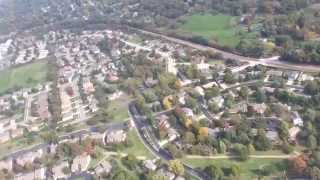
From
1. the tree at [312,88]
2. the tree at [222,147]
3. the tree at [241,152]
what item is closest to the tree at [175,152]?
the tree at [222,147]

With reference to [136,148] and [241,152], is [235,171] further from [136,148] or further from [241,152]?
[136,148]

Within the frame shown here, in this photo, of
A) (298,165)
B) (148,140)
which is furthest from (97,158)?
(298,165)

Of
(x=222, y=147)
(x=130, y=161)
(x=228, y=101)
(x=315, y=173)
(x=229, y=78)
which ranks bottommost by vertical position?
(x=130, y=161)

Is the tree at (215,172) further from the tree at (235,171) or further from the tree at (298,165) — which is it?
the tree at (298,165)

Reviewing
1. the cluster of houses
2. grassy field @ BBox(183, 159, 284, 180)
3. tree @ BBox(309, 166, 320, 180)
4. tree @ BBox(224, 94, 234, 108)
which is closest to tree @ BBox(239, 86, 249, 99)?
tree @ BBox(224, 94, 234, 108)

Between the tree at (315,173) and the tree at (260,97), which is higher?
the tree at (260,97)

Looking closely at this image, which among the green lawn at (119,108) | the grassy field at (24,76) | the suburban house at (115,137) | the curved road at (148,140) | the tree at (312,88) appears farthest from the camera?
the grassy field at (24,76)

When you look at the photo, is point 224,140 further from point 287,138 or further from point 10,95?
point 10,95
